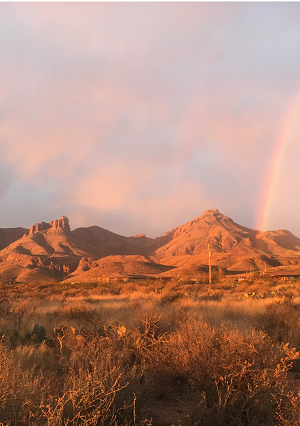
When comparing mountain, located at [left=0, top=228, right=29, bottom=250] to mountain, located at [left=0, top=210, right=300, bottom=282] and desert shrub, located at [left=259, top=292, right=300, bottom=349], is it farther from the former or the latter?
desert shrub, located at [left=259, top=292, right=300, bottom=349]

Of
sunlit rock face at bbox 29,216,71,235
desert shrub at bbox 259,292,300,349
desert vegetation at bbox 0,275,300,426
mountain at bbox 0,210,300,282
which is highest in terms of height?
sunlit rock face at bbox 29,216,71,235

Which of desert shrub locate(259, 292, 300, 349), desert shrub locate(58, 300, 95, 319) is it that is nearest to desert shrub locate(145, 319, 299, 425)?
desert shrub locate(259, 292, 300, 349)

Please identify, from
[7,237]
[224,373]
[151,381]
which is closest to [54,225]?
[7,237]

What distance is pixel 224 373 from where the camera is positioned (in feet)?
13.7

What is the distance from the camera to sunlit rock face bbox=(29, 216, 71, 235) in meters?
186

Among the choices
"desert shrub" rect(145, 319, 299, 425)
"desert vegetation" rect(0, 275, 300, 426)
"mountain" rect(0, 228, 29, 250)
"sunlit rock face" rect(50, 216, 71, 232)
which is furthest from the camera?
"sunlit rock face" rect(50, 216, 71, 232)

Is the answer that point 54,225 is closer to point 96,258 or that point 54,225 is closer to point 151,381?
point 96,258

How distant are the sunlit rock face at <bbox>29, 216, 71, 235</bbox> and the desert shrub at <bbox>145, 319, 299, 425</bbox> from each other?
185 meters

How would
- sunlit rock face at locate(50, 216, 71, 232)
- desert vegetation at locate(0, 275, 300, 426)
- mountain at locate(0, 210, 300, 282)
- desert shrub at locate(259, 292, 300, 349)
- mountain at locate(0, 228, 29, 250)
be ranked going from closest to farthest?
desert vegetation at locate(0, 275, 300, 426), desert shrub at locate(259, 292, 300, 349), mountain at locate(0, 210, 300, 282), mountain at locate(0, 228, 29, 250), sunlit rock face at locate(50, 216, 71, 232)

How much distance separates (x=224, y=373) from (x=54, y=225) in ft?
642

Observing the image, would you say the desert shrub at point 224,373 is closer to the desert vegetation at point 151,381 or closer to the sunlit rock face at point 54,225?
the desert vegetation at point 151,381

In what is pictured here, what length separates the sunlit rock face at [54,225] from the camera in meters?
186

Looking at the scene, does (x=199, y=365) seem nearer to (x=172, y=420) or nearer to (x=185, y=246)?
(x=172, y=420)

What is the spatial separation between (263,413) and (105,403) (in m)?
2.04
